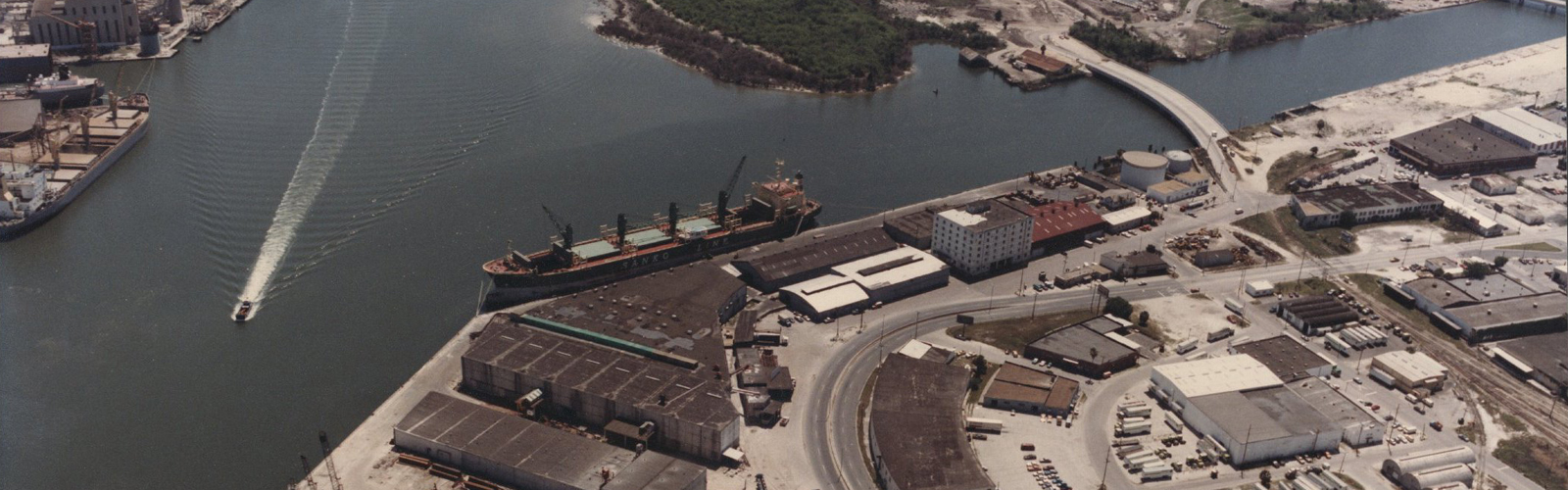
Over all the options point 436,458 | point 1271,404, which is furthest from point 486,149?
point 1271,404

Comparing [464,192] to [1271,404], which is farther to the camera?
[464,192]

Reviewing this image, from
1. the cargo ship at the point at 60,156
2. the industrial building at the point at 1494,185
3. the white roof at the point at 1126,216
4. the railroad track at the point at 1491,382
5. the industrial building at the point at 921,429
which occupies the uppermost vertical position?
the cargo ship at the point at 60,156

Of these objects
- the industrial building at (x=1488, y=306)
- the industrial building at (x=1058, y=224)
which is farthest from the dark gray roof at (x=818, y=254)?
the industrial building at (x=1488, y=306)

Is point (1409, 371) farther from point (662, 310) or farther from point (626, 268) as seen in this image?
point (626, 268)

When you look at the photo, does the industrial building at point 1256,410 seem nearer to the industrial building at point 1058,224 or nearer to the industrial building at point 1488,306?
the industrial building at point 1488,306

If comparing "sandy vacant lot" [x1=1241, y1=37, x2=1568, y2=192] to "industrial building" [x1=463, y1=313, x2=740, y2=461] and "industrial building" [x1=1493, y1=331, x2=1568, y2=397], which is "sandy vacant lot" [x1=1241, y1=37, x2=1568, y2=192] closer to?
"industrial building" [x1=1493, y1=331, x2=1568, y2=397]

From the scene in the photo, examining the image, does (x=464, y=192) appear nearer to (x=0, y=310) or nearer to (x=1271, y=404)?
(x=0, y=310)
